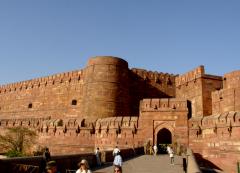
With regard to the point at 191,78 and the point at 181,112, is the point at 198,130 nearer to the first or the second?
the point at 181,112

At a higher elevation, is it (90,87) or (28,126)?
(90,87)

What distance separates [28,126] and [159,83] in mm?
10591

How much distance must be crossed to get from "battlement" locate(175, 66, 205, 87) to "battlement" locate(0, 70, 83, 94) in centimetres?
778

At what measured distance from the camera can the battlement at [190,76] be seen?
69.7 feet

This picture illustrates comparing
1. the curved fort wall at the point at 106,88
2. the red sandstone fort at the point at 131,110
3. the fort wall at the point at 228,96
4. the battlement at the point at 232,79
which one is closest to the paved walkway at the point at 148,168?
the red sandstone fort at the point at 131,110

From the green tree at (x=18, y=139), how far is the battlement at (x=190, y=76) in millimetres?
11241

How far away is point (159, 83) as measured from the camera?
2559cm

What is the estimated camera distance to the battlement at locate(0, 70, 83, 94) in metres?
26.1

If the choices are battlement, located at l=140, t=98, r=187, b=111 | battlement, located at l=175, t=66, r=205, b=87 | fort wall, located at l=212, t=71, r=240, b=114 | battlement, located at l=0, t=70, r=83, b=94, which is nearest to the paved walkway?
battlement, located at l=140, t=98, r=187, b=111

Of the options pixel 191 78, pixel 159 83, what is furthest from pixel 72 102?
pixel 191 78

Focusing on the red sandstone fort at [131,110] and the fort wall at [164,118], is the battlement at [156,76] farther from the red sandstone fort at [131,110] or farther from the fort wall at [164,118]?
the fort wall at [164,118]

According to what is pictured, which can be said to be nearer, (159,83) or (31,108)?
(159,83)

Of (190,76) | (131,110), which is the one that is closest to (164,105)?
(190,76)

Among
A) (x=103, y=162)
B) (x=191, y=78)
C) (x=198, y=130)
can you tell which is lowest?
(x=103, y=162)
